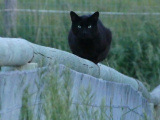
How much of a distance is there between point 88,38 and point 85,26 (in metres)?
0.15

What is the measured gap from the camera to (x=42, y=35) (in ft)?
35.3

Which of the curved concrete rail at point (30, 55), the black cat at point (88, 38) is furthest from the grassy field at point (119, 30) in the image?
the curved concrete rail at point (30, 55)

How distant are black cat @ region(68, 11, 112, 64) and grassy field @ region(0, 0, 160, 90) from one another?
2784 mm

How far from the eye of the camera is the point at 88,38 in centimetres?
731

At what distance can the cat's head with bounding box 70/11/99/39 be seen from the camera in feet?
23.8

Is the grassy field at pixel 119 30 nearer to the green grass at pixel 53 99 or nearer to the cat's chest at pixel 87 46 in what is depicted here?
the cat's chest at pixel 87 46

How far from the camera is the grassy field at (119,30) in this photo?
10453mm

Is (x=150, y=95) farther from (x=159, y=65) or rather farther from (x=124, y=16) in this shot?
(x=124, y=16)

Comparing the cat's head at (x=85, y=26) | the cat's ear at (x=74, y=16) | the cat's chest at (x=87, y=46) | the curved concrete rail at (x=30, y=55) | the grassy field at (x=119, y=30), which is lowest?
the grassy field at (x=119, y=30)

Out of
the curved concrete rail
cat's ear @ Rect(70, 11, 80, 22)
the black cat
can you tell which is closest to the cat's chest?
the black cat

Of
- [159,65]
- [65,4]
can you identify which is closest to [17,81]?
[159,65]

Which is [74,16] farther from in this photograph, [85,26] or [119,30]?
[119,30]

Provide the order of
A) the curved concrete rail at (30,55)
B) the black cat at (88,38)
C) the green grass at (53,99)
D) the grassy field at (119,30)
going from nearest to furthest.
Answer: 1. the green grass at (53,99)
2. the curved concrete rail at (30,55)
3. the black cat at (88,38)
4. the grassy field at (119,30)

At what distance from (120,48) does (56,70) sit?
7693 mm
